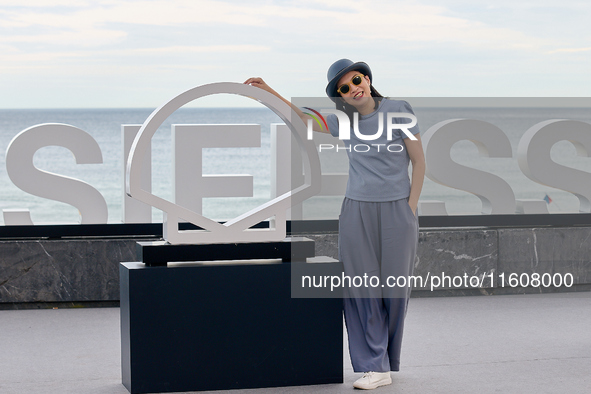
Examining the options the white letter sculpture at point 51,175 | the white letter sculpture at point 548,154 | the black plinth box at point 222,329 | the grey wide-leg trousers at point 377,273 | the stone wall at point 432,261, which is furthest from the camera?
the white letter sculpture at point 548,154

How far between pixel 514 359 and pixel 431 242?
1844 mm

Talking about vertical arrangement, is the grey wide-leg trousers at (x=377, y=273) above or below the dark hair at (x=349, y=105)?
below

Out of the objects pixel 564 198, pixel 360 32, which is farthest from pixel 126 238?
pixel 360 32

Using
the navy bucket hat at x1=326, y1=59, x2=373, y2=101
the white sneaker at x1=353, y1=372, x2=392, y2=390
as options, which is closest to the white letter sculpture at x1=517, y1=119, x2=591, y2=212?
the navy bucket hat at x1=326, y1=59, x2=373, y2=101

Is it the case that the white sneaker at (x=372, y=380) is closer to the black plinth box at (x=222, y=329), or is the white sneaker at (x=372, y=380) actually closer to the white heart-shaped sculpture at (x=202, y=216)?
the black plinth box at (x=222, y=329)

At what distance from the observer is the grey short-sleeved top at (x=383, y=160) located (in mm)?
3662

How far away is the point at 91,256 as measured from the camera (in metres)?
5.68

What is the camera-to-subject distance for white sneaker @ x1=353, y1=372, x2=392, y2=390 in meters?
3.70

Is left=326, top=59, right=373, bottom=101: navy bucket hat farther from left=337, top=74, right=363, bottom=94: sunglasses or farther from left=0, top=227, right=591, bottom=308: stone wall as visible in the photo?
left=0, top=227, right=591, bottom=308: stone wall

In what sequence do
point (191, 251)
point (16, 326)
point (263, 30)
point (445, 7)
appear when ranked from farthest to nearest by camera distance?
point (263, 30), point (445, 7), point (16, 326), point (191, 251)

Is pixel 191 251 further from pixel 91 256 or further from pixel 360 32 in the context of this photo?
pixel 360 32

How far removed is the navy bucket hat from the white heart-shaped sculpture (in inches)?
8.6

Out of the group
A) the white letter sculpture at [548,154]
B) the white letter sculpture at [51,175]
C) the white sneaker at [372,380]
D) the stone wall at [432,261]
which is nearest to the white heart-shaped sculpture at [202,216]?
the white sneaker at [372,380]

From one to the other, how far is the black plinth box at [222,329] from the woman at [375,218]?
149 mm
